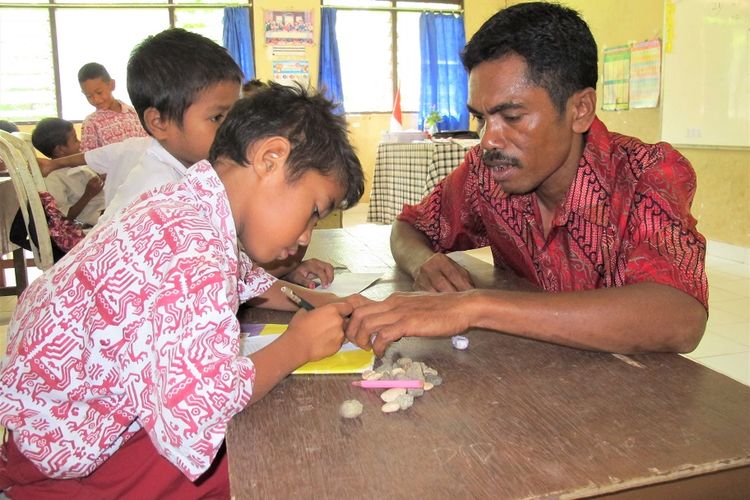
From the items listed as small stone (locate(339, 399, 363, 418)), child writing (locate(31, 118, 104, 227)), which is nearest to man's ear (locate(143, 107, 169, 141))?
small stone (locate(339, 399, 363, 418))

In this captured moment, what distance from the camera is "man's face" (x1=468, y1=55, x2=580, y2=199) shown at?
1.29 m

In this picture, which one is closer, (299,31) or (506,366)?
(506,366)

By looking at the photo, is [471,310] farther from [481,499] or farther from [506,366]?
[481,499]

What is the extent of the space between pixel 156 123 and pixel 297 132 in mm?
875

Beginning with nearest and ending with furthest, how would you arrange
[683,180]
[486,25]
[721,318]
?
[683,180]
[486,25]
[721,318]

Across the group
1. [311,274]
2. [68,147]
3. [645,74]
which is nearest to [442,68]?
[645,74]

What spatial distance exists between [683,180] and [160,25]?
26.0 feet

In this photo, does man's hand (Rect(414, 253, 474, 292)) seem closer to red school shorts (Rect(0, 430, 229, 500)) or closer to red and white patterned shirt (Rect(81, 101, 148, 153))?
red school shorts (Rect(0, 430, 229, 500))

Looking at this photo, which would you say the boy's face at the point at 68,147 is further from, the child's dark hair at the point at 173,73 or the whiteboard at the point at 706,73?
the whiteboard at the point at 706,73

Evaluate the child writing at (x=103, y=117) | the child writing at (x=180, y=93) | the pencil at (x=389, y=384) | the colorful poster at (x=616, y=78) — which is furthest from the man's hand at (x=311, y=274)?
the colorful poster at (x=616, y=78)

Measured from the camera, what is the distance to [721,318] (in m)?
3.49

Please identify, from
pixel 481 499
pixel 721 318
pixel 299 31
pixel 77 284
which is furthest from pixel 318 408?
pixel 299 31

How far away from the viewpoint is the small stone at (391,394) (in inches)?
32.0

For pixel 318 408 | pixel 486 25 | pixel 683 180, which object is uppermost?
pixel 486 25
